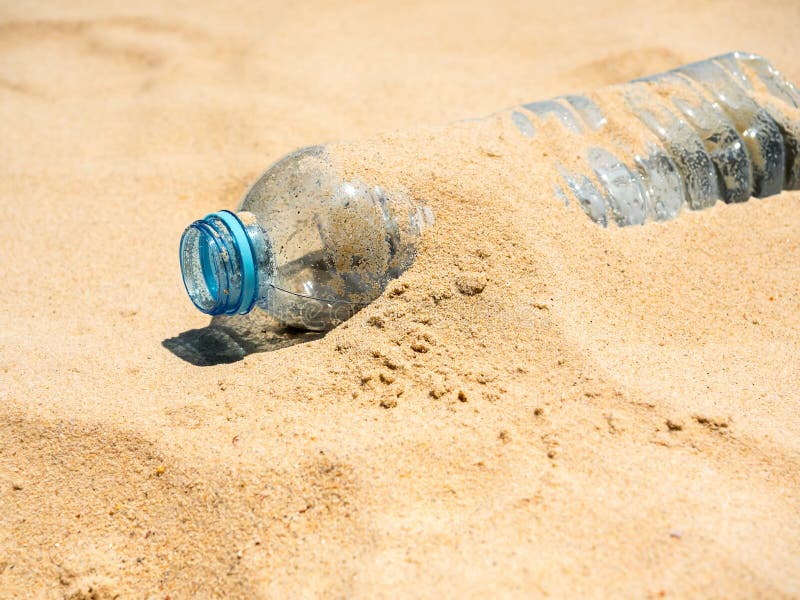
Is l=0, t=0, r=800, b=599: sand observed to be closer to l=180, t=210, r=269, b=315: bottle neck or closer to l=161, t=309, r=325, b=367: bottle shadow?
l=161, t=309, r=325, b=367: bottle shadow

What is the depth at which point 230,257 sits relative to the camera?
1.70 metres

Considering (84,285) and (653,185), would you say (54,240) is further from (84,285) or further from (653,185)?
(653,185)

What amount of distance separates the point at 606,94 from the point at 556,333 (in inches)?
44.7

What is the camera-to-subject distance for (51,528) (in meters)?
1.47

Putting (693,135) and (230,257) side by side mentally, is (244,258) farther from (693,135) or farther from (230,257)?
(693,135)

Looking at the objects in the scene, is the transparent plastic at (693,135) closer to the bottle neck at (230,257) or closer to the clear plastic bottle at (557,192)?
the clear plastic bottle at (557,192)

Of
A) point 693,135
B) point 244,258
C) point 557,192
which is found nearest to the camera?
point 244,258

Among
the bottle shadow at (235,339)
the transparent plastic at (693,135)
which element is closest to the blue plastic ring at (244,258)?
the bottle shadow at (235,339)

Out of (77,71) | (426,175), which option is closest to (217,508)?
(426,175)

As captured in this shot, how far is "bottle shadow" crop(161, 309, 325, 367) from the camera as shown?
184 centimetres

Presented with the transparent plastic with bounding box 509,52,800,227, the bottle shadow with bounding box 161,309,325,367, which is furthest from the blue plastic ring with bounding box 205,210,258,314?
the transparent plastic with bounding box 509,52,800,227

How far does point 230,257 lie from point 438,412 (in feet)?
1.94

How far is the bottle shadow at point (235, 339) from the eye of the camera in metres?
1.84

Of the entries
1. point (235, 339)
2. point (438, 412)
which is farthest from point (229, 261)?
point (438, 412)
